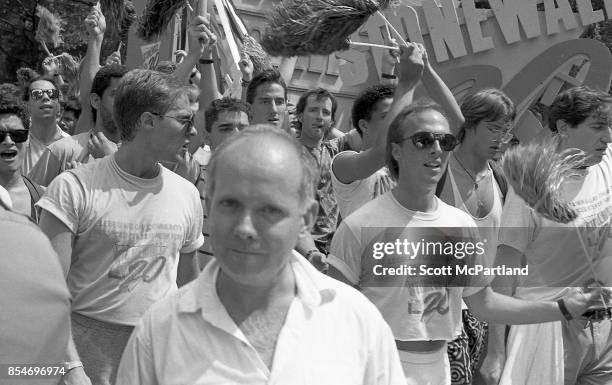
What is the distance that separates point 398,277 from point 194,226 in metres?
1.03

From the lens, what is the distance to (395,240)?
12.7ft

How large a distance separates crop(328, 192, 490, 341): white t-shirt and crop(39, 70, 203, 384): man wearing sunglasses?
793 millimetres

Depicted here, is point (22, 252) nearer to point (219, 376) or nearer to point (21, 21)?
point (219, 376)

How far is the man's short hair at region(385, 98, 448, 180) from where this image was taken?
409cm

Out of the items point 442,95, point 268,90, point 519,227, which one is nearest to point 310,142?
point 268,90

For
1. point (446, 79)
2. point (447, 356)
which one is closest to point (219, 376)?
point (447, 356)

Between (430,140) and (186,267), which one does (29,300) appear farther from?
(186,267)

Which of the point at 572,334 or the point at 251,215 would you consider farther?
the point at 572,334

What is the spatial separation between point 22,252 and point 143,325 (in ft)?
2.16

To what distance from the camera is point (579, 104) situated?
509 centimetres

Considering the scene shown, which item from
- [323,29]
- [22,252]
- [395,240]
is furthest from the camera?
[323,29]

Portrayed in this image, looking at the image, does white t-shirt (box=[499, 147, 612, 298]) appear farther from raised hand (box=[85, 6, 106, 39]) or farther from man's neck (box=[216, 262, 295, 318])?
raised hand (box=[85, 6, 106, 39])

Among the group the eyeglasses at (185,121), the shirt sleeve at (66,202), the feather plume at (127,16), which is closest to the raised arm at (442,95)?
the eyeglasses at (185,121)

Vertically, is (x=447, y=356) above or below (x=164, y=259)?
below
